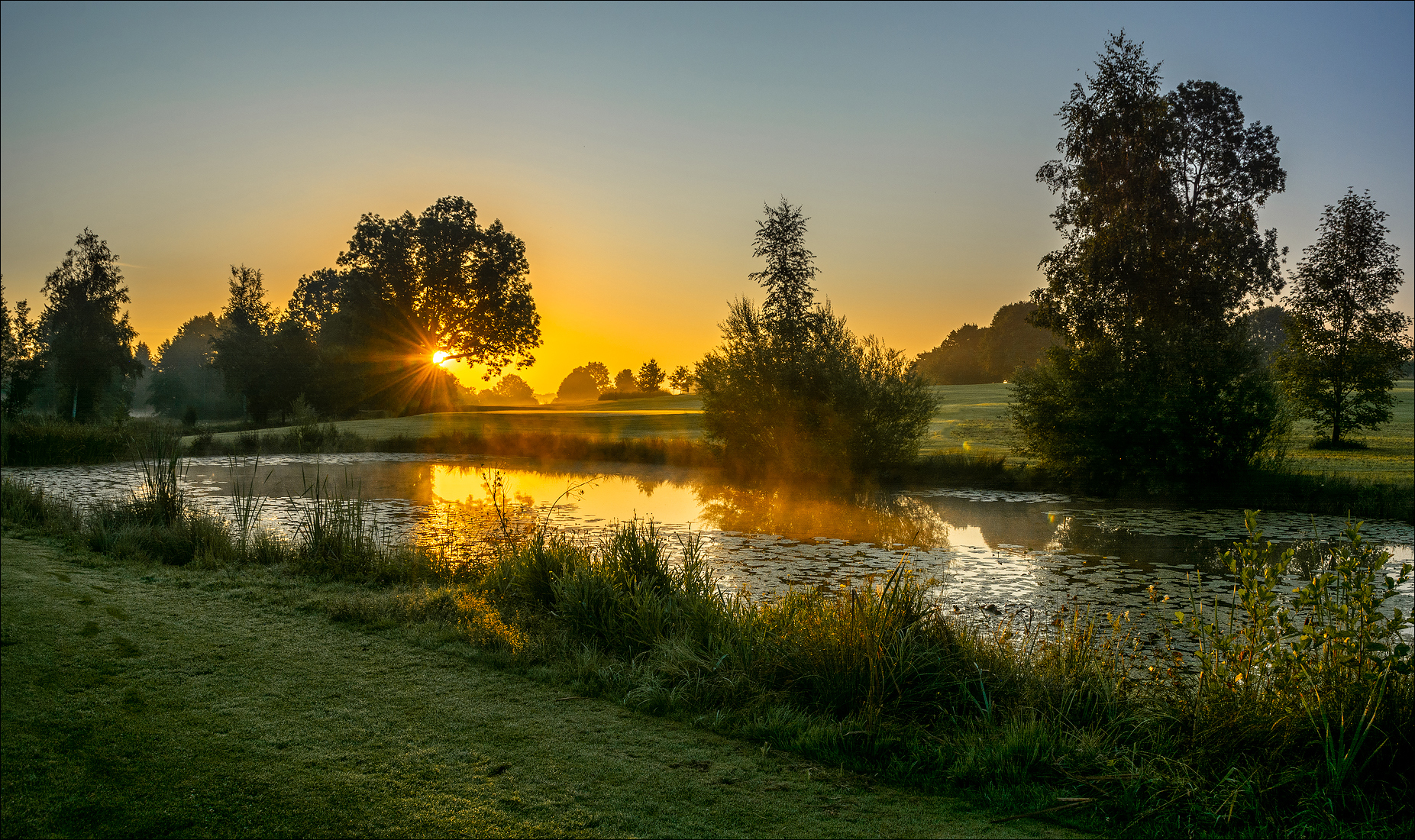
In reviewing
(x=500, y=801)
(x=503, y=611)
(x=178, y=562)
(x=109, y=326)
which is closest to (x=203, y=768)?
(x=500, y=801)

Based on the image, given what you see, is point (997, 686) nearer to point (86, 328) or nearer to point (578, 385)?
point (86, 328)

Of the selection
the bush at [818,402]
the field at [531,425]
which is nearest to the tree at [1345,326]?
the bush at [818,402]

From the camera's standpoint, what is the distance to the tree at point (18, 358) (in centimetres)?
4741

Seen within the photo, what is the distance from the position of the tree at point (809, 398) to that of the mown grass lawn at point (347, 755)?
65.7ft

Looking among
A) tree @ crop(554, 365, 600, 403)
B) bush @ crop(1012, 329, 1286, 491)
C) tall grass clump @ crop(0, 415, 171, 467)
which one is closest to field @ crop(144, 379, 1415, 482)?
bush @ crop(1012, 329, 1286, 491)

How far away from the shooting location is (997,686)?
5.32 metres

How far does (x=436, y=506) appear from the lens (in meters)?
17.7

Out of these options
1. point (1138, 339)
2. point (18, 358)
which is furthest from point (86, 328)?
point (1138, 339)

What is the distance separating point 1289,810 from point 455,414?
46912 millimetres

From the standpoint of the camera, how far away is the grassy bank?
4.03m

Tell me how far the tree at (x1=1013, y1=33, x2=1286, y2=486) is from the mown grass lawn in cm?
1921

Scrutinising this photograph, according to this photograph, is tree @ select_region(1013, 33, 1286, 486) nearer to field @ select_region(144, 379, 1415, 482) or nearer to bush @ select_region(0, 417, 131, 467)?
field @ select_region(144, 379, 1415, 482)

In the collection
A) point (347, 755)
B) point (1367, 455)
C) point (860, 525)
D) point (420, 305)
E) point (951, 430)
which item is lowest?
point (860, 525)

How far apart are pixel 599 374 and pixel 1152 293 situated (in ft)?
365
